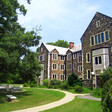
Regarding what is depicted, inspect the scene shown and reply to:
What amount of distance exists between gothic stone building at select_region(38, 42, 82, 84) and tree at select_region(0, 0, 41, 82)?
2080cm

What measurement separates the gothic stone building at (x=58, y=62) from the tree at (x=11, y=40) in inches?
819

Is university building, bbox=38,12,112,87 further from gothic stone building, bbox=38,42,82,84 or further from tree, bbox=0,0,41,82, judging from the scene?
tree, bbox=0,0,41,82

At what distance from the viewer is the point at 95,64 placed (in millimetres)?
23984

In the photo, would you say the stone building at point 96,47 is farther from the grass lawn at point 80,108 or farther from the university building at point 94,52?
the grass lawn at point 80,108

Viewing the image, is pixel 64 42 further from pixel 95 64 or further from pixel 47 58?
pixel 95 64

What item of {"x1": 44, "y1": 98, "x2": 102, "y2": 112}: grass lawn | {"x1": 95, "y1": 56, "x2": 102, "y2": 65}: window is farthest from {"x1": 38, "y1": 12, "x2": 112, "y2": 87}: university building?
{"x1": 44, "y1": 98, "x2": 102, "y2": 112}: grass lawn

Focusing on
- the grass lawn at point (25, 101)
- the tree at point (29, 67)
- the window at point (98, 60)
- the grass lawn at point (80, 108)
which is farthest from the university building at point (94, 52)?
the grass lawn at point (80, 108)

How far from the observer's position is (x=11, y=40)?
527 inches

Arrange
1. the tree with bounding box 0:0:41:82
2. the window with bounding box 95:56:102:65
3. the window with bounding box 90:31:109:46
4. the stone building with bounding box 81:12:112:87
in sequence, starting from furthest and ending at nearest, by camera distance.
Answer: the window with bounding box 90:31:109:46
the window with bounding box 95:56:102:65
the stone building with bounding box 81:12:112:87
the tree with bounding box 0:0:41:82

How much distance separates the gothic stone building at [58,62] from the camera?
36.5m

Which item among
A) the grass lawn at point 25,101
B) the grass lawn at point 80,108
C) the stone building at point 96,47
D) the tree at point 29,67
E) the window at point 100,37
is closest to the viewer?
the grass lawn at point 80,108

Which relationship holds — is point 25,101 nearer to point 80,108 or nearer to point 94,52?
point 80,108

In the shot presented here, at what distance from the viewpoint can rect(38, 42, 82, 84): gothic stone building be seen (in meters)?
36.5

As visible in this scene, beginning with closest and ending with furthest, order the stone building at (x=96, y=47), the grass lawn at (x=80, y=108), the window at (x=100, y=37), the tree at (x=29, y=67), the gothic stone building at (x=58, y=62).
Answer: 1. the grass lawn at (x=80, y=108)
2. the tree at (x=29, y=67)
3. the stone building at (x=96, y=47)
4. the window at (x=100, y=37)
5. the gothic stone building at (x=58, y=62)
